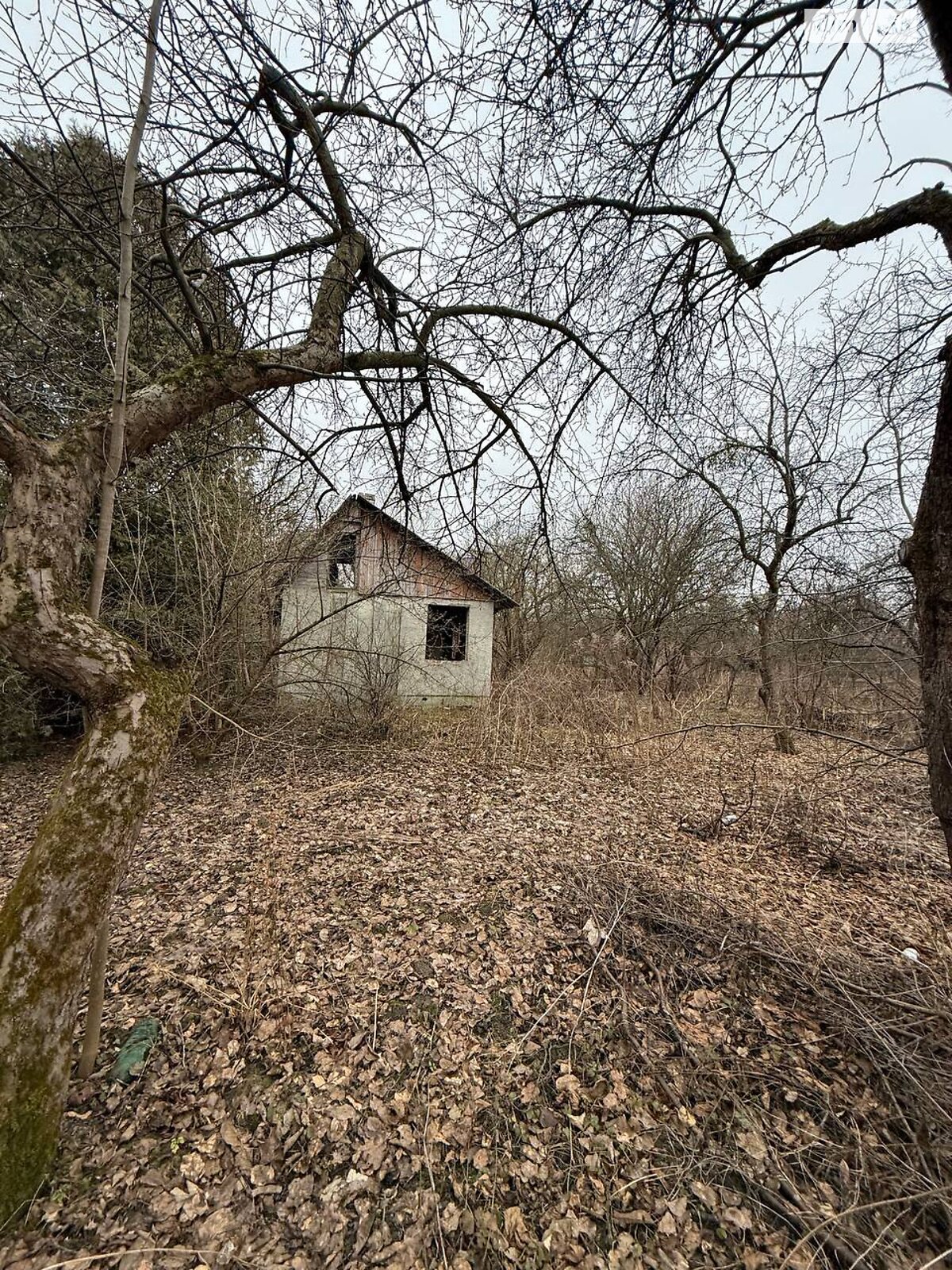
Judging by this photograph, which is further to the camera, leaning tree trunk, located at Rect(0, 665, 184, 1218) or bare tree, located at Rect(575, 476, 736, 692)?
bare tree, located at Rect(575, 476, 736, 692)

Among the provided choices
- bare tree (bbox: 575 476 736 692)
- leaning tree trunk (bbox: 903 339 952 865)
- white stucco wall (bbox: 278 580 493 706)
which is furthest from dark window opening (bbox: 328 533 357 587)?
bare tree (bbox: 575 476 736 692)

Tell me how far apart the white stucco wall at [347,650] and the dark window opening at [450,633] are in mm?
993

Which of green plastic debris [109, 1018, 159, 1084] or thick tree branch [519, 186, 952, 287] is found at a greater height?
thick tree branch [519, 186, 952, 287]

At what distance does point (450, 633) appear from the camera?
13.0 metres

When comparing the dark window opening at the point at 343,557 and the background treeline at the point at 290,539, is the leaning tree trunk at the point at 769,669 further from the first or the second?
the dark window opening at the point at 343,557

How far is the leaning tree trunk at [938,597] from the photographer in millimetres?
1772

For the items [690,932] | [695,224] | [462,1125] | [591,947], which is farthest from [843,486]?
[462,1125]

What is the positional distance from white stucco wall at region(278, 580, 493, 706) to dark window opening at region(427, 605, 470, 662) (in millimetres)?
993

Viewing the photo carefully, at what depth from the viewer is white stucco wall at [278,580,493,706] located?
6.58m

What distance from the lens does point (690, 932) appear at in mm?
2797

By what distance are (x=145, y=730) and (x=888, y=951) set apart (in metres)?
3.92

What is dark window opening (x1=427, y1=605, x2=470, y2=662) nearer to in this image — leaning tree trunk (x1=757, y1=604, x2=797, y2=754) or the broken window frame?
the broken window frame

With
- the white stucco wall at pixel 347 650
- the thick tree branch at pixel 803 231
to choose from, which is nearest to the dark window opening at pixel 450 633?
the white stucco wall at pixel 347 650

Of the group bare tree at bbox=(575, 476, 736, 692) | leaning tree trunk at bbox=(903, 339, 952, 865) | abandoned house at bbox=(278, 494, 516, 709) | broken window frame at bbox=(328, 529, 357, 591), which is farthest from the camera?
bare tree at bbox=(575, 476, 736, 692)
